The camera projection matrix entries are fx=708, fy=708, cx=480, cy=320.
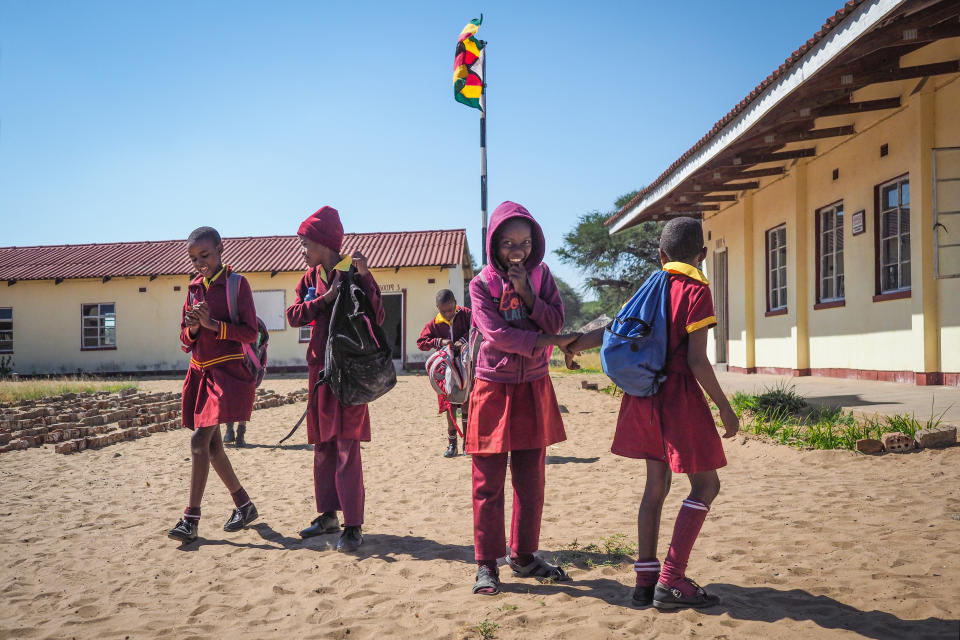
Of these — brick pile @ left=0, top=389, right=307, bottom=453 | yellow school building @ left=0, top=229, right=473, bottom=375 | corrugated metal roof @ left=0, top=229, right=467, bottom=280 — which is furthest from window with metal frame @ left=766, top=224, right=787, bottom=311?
yellow school building @ left=0, top=229, right=473, bottom=375

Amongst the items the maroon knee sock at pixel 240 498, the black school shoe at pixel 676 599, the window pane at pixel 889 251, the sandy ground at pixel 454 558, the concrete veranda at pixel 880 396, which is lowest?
the sandy ground at pixel 454 558

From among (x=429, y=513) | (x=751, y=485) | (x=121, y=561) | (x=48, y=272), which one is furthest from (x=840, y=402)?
(x=48, y=272)

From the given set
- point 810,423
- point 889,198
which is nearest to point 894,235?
point 889,198

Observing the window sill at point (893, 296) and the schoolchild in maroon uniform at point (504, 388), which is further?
the window sill at point (893, 296)

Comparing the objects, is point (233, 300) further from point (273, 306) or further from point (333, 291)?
point (273, 306)

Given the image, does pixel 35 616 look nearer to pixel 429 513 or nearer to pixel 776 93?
pixel 429 513

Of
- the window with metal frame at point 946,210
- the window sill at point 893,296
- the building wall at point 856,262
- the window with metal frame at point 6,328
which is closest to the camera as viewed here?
the window with metal frame at point 946,210

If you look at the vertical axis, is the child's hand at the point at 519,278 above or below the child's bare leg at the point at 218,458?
above

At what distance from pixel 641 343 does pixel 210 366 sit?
2665 millimetres

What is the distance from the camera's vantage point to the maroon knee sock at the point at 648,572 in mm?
3008

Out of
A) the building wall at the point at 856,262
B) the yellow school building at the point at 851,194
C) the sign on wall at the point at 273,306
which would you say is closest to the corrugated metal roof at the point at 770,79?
the yellow school building at the point at 851,194

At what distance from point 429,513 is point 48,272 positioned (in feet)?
77.9

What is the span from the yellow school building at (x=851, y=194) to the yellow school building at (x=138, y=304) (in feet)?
35.9

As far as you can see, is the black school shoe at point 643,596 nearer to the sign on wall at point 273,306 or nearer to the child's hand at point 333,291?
the child's hand at point 333,291
